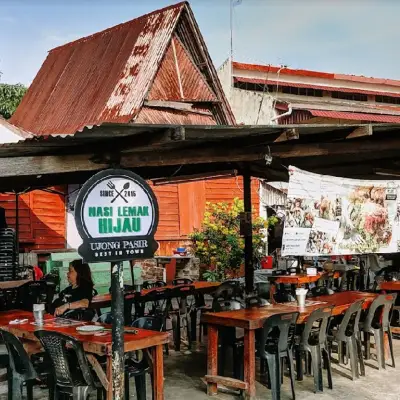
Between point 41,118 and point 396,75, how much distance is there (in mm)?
19710

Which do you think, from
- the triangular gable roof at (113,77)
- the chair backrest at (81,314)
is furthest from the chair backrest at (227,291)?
the triangular gable roof at (113,77)

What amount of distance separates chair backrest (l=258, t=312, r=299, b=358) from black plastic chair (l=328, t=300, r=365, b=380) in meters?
0.93

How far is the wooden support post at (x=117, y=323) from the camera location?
4234 millimetres

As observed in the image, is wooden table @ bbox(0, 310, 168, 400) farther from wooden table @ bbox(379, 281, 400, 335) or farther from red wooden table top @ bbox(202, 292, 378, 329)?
wooden table @ bbox(379, 281, 400, 335)

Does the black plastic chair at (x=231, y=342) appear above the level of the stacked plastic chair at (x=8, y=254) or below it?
below

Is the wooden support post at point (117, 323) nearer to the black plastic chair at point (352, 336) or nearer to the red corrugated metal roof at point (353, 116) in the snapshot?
the black plastic chair at point (352, 336)

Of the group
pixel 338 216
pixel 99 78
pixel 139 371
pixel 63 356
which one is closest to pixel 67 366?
pixel 63 356

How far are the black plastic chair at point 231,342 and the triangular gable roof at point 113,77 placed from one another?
10.5 meters

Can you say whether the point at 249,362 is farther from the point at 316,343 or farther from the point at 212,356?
the point at 316,343

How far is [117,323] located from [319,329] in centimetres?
324

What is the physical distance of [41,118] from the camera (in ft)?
67.7

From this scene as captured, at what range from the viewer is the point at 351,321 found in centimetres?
742

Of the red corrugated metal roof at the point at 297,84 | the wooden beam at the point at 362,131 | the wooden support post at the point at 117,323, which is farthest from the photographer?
the red corrugated metal roof at the point at 297,84

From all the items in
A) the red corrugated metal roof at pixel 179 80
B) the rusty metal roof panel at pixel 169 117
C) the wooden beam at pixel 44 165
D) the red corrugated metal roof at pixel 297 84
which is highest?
the red corrugated metal roof at pixel 297 84
